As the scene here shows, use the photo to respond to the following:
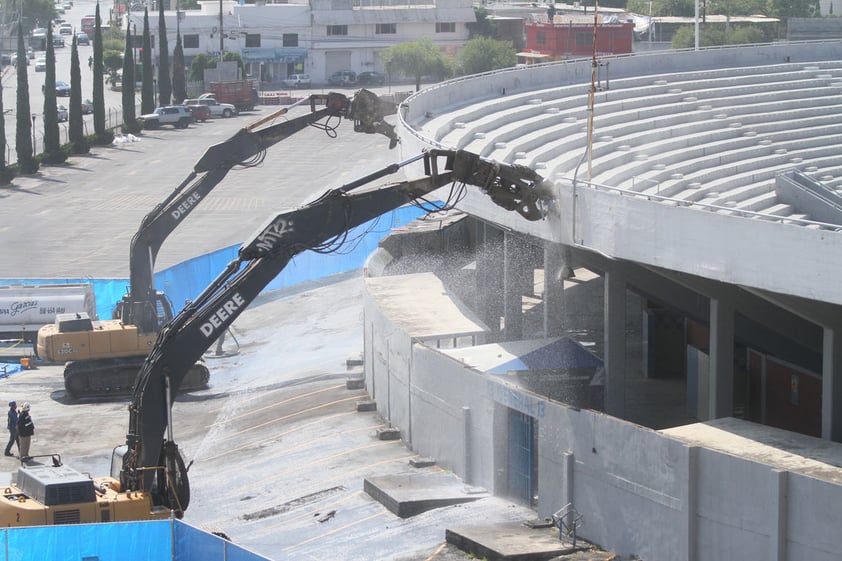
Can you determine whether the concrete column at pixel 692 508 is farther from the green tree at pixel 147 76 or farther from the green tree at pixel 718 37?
the green tree at pixel 718 37

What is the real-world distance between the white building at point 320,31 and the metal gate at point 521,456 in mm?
83282

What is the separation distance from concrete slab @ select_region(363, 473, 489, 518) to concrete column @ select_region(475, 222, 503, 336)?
7971 millimetres

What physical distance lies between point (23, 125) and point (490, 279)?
36.9 meters

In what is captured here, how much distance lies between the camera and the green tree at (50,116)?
67.7 m

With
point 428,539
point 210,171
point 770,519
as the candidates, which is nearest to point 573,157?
point 210,171

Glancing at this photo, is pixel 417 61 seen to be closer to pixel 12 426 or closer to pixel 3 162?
pixel 3 162

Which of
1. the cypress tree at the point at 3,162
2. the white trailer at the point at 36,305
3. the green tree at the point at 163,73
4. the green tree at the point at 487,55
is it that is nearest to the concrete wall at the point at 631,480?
the white trailer at the point at 36,305

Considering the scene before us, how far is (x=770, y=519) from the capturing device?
18.5 meters

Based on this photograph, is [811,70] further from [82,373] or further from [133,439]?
[133,439]

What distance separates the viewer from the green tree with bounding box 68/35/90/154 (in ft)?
232

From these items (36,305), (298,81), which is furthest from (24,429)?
(298,81)

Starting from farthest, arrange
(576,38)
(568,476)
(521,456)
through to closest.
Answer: (576,38)
(521,456)
(568,476)

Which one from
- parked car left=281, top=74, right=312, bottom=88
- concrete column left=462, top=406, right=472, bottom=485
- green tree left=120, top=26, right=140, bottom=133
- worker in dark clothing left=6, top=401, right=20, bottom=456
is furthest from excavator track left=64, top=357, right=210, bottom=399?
parked car left=281, top=74, right=312, bottom=88

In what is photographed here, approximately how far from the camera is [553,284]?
30.0m
